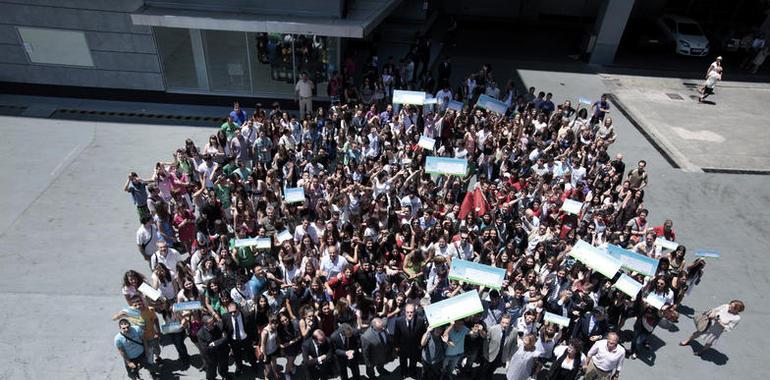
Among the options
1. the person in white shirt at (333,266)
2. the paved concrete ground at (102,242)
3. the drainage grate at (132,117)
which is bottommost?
the drainage grate at (132,117)

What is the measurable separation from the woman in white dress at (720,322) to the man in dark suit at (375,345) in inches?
221

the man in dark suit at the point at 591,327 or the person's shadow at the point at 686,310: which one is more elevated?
the man in dark suit at the point at 591,327

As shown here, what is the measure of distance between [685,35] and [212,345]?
25729 mm

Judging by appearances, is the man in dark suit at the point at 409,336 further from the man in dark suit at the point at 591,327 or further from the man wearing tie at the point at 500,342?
the man in dark suit at the point at 591,327

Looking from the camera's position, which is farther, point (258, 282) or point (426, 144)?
point (426, 144)

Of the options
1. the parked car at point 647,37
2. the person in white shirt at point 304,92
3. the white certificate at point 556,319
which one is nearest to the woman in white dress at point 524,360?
the white certificate at point 556,319

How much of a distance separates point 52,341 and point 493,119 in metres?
10.9

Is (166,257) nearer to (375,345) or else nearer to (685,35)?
(375,345)

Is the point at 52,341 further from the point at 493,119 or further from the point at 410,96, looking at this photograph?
the point at 493,119

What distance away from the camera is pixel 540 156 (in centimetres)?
1162

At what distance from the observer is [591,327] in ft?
25.1

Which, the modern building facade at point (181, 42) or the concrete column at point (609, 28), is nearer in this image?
the modern building facade at point (181, 42)

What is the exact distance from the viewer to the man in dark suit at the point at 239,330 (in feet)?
23.3

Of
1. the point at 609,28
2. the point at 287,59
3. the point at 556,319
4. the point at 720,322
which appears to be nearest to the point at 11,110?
the point at 287,59
